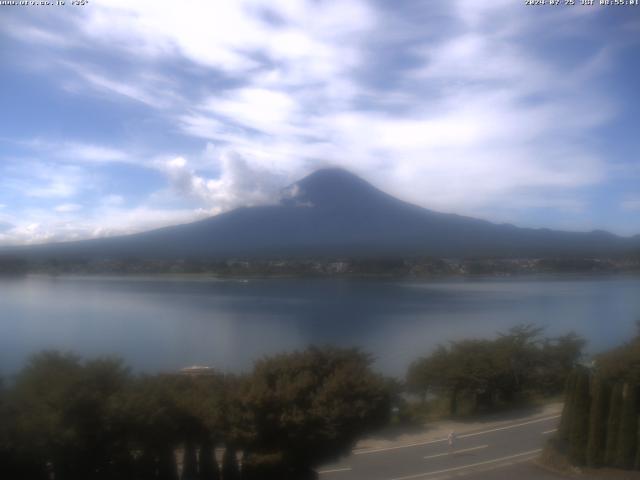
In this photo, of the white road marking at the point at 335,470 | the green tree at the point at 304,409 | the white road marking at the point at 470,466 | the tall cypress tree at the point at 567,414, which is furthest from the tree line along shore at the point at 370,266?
the tall cypress tree at the point at 567,414

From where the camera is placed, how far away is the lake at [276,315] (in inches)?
577

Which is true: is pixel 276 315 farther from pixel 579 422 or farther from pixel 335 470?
pixel 579 422

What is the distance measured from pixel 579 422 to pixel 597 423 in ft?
0.76

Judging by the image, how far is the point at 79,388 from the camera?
5816 millimetres

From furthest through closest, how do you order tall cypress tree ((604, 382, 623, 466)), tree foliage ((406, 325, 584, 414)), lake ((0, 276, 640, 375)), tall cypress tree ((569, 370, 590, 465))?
lake ((0, 276, 640, 375)) → tree foliage ((406, 325, 584, 414)) → tall cypress tree ((569, 370, 590, 465)) → tall cypress tree ((604, 382, 623, 466))

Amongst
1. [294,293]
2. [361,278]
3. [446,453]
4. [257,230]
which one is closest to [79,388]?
[446,453]

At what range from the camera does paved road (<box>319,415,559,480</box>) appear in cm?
773

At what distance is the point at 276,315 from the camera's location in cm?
2236

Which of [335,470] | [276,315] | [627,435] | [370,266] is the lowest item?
[335,470]

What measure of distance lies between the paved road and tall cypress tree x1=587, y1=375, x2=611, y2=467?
2.43ft

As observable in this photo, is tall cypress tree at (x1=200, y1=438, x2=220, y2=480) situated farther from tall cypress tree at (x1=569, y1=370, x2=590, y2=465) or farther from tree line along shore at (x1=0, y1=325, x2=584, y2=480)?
tall cypress tree at (x1=569, y1=370, x2=590, y2=465)

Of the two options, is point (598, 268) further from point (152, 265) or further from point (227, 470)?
point (227, 470)

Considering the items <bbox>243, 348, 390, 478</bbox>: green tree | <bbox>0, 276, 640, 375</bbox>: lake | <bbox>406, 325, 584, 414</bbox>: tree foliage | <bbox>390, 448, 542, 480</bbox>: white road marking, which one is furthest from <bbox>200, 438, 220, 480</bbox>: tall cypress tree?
<bbox>406, 325, 584, 414</bbox>: tree foliage

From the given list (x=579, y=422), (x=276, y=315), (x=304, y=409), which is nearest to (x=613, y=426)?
(x=579, y=422)
